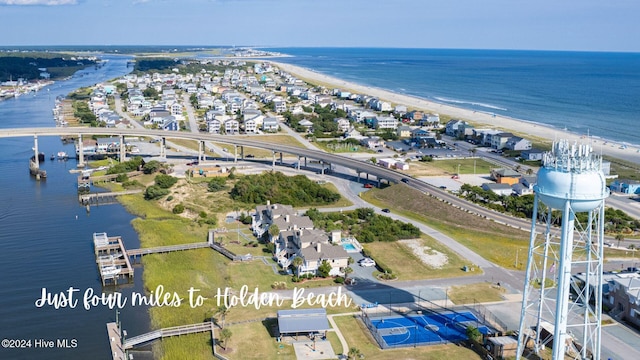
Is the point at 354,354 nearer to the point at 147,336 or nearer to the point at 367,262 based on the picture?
the point at 147,336

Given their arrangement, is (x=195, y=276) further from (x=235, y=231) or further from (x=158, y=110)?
(x=158, y=110)

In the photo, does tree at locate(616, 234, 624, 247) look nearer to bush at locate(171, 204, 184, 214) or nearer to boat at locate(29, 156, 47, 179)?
bush at locate(171, 204, 184, 214)

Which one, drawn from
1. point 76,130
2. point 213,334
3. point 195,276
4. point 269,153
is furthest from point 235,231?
point 76,130

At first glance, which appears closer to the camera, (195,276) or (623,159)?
(195,276)

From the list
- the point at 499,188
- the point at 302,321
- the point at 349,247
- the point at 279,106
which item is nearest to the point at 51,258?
the point at 302,321

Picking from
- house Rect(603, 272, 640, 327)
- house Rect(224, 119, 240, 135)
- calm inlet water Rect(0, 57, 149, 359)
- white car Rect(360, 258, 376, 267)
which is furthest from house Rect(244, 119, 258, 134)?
house Rect(603, 272, 640, 327)

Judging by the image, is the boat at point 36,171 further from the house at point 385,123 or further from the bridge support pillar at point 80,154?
the house at point 385,123

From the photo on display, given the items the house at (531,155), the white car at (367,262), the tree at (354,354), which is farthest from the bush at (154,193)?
the house at (531,155)
